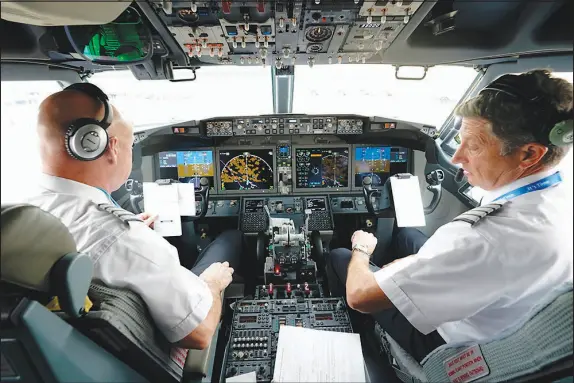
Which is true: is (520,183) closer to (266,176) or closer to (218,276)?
(218,276)

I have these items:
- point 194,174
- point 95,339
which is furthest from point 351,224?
point 95,339

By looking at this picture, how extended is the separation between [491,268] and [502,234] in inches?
4.1

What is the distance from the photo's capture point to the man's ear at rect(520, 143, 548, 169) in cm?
104

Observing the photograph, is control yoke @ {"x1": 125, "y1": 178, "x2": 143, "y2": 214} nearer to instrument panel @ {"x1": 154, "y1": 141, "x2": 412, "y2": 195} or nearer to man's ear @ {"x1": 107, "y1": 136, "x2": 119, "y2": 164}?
instrument panel @ {"x1": 154, "y1": 141, "x2": 412, "y2": 195}

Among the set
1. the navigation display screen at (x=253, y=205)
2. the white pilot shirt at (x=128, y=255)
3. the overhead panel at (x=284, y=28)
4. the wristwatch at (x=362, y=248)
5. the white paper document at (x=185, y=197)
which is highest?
the overhead panel at (x=284, y=28)

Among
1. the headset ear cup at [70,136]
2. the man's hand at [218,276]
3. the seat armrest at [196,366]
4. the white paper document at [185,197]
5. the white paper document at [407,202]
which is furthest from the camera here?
the white paper document at [407,202]

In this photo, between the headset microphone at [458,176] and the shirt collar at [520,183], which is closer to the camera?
the shirt collar at [520,183]

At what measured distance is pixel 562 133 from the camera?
944 mm

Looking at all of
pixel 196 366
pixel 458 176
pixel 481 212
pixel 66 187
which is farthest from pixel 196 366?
pixel 458 176

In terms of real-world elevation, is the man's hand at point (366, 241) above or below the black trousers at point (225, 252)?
above

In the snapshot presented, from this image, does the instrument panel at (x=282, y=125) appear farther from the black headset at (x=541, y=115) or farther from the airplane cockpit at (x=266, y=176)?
the black headset at (x=541, y=115)

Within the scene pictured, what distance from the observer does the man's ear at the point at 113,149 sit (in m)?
1.18

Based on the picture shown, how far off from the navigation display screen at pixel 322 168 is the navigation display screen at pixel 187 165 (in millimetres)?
775

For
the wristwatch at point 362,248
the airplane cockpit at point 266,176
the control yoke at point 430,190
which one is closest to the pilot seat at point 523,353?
the airplane cockpit at point 266,176
